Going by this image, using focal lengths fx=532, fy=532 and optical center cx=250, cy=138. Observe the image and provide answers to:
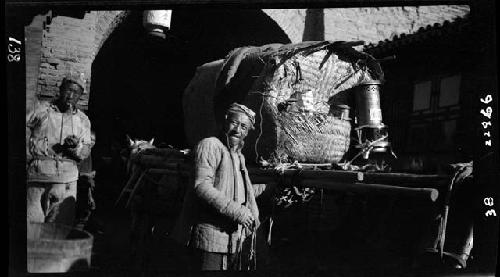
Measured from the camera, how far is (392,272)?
4875 millimetres

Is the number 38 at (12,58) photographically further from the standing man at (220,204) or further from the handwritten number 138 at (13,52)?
the standing man at (220,204)

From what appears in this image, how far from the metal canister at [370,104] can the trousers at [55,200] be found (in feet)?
11.4

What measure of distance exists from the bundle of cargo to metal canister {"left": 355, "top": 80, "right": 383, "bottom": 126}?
0.49 feet

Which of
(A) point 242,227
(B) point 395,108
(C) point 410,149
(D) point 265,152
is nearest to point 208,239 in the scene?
(A) point 242,227

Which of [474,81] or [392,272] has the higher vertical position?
[474,81]

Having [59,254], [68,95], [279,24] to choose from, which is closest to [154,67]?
[279,24]

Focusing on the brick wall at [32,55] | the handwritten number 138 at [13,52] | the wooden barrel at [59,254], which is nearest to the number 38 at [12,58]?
the handwritten number 138 at [13,52]

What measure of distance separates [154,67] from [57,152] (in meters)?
4.88

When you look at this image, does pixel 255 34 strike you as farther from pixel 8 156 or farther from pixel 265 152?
pixel 8 156

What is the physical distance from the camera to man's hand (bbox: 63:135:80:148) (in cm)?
581

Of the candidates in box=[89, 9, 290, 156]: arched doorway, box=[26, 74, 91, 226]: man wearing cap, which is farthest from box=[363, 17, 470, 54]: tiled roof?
box=[26, 74, 91, 226]: man wearing cap

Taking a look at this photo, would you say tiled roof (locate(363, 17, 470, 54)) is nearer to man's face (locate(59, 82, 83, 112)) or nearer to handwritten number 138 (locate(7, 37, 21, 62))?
man's face (locate(59, 82, 83, 112))

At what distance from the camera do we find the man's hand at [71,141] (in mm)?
5809

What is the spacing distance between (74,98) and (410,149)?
4.75 metres
